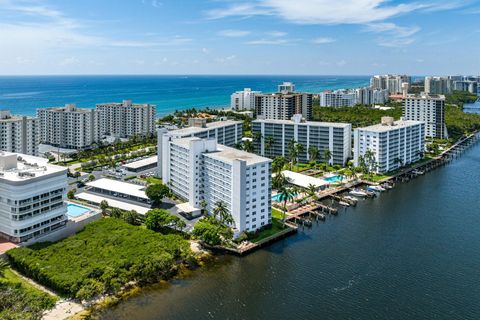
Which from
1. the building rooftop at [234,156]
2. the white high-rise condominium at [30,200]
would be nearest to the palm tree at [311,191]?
the building rooftop at [234,156]

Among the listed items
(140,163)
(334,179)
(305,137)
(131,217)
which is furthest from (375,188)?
(140,163)

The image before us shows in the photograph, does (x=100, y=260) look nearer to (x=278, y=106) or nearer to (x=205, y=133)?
(x=205, y=133)

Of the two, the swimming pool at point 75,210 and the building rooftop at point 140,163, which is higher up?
the building rooftop at point 140,163

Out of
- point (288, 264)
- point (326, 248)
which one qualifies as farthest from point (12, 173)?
point (326, 248)

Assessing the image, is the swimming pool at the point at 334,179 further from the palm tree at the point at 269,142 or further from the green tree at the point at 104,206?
the green tree at the point at 104,206

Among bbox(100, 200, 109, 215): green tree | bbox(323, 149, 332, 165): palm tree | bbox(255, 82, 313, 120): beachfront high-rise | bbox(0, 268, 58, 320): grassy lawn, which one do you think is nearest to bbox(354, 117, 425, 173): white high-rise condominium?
bbox(323, 149, 332, 165): palm tree
